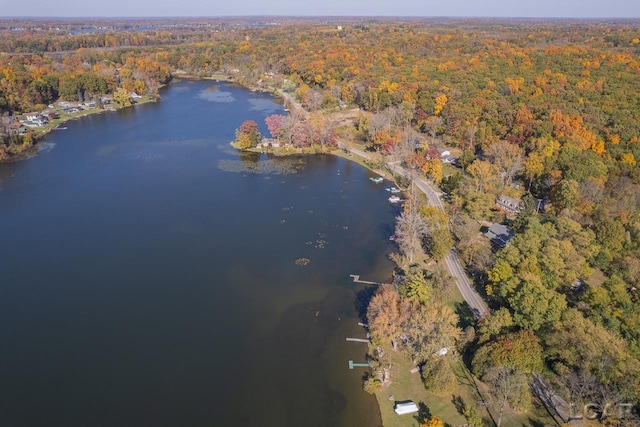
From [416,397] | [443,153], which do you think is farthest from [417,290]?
[443,153]

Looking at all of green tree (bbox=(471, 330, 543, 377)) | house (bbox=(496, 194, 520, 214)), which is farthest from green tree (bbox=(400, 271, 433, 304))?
house (bbox=(496, 194, 520, 214))

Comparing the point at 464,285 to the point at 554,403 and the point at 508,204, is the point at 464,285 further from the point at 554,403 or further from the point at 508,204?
the point at 508,204

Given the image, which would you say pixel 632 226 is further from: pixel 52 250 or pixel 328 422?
pixel 52 250

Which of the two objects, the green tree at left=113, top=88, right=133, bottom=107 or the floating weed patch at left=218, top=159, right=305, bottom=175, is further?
the green tree at left=113, top=88, right=133, bottom=107

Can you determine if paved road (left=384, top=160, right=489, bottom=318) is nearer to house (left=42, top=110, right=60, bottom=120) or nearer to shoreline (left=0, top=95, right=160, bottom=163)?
shoreline (left=0, top=95, right=160, bottom=163)

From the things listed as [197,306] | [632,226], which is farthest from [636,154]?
[197,306]

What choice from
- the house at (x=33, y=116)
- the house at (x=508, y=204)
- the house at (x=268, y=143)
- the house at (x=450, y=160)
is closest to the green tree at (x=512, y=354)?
the house at (x=508, y=204)
